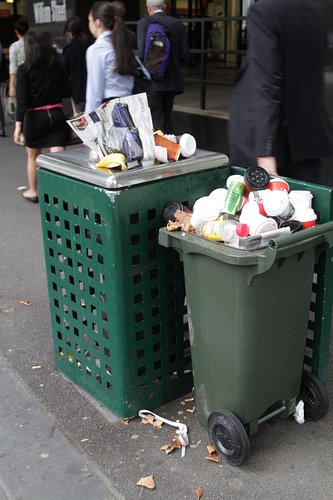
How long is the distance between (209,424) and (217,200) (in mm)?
983

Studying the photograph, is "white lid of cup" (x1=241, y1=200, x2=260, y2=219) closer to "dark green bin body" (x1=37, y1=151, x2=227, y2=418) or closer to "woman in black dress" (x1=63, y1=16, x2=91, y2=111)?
"dark green bin body" (x1=37, y1=151, x2=227, y2=418)

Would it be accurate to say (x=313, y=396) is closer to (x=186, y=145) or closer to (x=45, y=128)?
(x=186, y=145)

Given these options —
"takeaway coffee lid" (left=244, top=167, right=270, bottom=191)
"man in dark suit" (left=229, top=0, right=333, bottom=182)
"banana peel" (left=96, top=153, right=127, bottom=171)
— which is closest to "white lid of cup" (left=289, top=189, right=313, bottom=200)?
"takeaway coffee lid" (left=244, top=167, right=270, bottom=191)

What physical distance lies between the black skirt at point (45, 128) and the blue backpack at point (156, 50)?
45.4 inches

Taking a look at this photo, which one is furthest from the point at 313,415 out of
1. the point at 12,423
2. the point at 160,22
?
the point at 160,22

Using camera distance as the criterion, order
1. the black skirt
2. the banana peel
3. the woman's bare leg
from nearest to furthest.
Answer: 1. the banana peel
2. the black skirt
3. the woman's bare leg

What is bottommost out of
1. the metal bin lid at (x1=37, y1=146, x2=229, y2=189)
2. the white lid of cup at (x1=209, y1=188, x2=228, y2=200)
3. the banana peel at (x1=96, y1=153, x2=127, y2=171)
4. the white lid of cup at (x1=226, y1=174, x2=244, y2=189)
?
the white lid of cup at (x1=209, y1=188, x2=228, y2=200)

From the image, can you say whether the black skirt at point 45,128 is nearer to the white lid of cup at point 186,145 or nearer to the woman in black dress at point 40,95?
the woman in black dress at point 40,95

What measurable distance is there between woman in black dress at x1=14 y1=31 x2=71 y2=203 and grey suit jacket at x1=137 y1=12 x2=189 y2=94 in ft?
3.44

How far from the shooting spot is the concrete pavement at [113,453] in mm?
2576

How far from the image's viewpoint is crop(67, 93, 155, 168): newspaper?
284cm

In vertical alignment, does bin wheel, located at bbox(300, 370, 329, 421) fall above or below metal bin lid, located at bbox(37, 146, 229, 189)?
below

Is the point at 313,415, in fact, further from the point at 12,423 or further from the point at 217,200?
the point at 12,423

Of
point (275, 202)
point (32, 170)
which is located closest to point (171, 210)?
point (275, 202)
